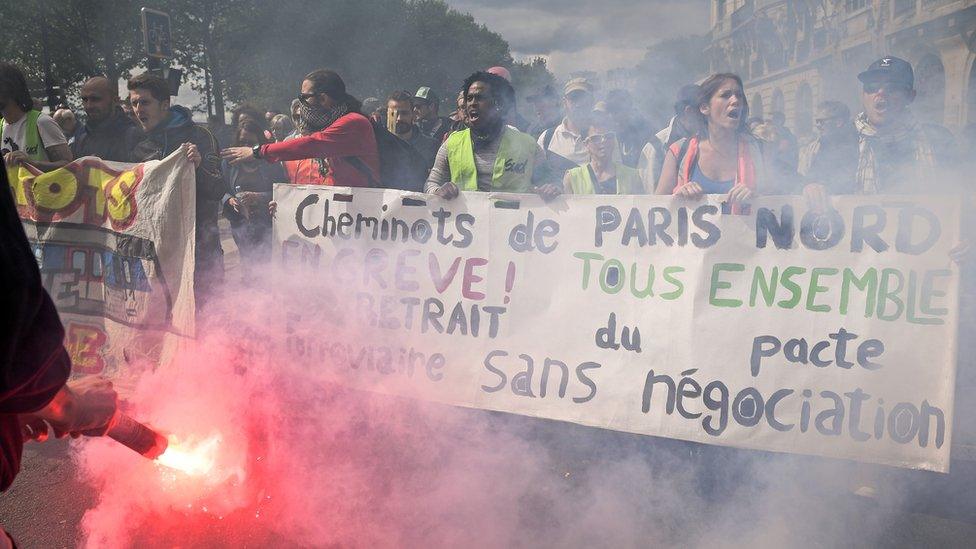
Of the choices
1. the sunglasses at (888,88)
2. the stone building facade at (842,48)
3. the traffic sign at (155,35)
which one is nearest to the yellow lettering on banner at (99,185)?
the sunglasses at (888,88)

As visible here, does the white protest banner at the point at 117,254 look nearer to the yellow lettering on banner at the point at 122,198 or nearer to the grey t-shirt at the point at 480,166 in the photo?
Answer: the yellow lettering on banner at the point at 122,198

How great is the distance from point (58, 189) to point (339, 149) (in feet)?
5.65

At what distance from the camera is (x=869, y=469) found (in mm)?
3455

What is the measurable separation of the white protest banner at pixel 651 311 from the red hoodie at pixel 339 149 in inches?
9.6

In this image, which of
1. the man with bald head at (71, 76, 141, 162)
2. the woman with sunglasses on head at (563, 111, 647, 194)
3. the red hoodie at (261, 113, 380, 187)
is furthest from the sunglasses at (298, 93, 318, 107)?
the woman with sunglasses on head at (563, 111, 647, 194)

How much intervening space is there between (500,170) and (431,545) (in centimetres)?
203

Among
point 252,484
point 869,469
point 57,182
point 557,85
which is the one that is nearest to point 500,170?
point 252,484

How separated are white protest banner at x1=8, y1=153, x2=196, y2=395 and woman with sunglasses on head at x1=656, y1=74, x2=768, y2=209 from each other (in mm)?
2696

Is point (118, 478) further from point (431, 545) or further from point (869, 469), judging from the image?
point (869, 469)

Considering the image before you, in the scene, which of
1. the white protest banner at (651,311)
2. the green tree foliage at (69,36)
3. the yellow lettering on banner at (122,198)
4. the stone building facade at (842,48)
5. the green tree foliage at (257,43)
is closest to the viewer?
the white protest banner at (651,311)

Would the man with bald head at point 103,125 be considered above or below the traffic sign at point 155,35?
below

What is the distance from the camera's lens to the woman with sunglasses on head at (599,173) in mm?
4566

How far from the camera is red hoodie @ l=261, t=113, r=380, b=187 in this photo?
4070mm

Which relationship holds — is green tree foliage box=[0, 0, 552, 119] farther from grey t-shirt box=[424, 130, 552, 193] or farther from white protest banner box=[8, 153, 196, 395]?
grey t-shirt box=[424, 130, 552, 193]
